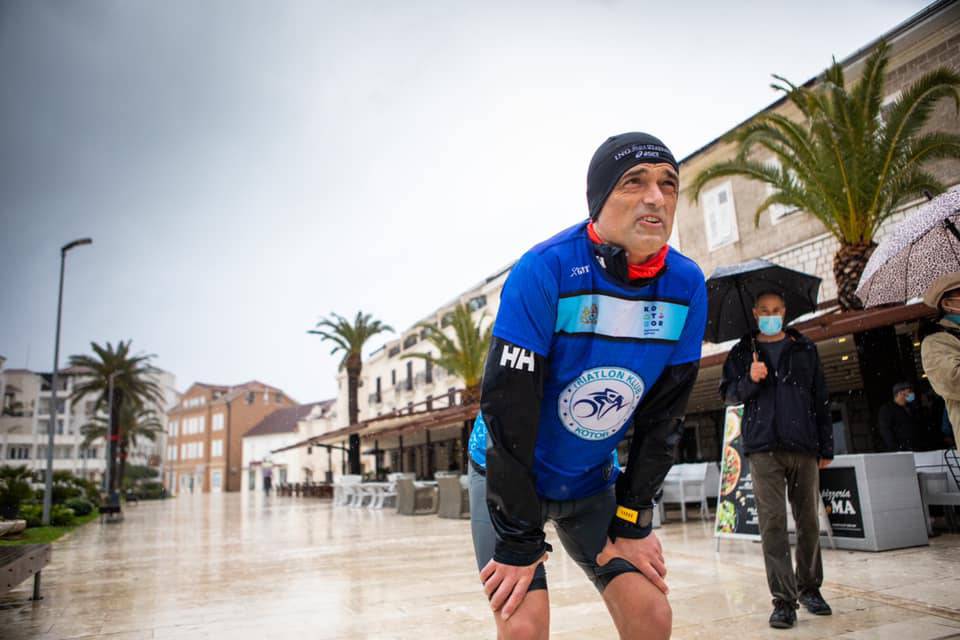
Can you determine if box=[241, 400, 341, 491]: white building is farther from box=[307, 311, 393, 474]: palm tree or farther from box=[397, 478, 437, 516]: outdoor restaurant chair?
box=[397, 478, 437, 516]: outdoor restaurant chair

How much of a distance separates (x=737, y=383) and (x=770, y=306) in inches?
21.4

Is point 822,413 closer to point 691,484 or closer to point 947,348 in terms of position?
point 947,348

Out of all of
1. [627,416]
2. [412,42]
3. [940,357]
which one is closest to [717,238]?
[412,42]

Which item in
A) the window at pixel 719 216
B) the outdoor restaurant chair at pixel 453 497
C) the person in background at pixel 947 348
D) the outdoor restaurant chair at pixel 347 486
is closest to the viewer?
the person in background at pixel 947 348

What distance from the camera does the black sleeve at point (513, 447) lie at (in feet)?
4.89

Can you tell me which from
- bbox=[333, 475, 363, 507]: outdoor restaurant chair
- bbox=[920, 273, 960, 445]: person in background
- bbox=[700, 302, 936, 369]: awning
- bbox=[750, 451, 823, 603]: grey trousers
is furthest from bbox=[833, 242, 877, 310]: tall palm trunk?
bbox=[333, 475, 363, 507]: outdoor restaurant chair

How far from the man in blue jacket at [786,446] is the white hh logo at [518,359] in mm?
2977

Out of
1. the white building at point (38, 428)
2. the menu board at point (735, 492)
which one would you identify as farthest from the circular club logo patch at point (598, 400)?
the white building at point (38, 428)

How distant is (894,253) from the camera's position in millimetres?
4410

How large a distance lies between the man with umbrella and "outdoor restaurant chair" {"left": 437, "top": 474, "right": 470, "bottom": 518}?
Result: 1207 cm

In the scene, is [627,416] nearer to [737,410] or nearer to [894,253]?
[894,253]

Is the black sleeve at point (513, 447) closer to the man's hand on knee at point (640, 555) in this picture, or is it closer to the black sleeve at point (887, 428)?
the man's hand on knee at point (640, 555)

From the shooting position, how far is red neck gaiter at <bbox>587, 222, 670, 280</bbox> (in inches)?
64.1

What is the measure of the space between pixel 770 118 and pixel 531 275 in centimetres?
1311
